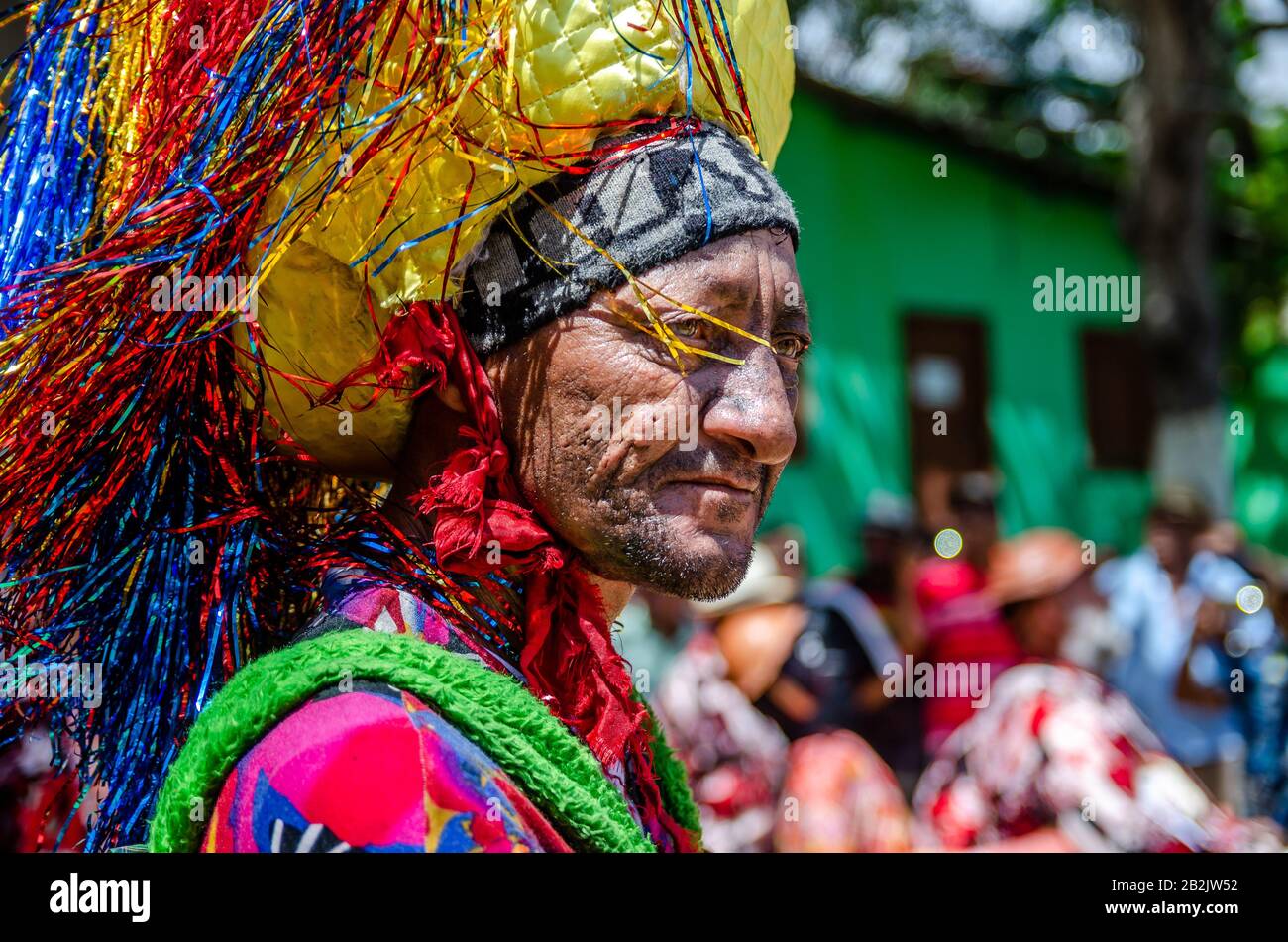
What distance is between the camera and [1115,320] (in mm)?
13492

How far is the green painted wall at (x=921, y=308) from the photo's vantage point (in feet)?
39.7

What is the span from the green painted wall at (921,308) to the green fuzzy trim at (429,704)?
32.2 feet

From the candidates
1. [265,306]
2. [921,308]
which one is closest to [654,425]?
[265,306]

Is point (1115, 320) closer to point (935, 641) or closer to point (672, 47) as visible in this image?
point (935, 641)

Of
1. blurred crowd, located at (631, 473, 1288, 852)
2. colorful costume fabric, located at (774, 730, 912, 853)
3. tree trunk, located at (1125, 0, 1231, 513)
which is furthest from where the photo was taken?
tree trunk, located at (1125, 0, 1231, 513)

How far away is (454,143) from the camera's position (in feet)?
6.47

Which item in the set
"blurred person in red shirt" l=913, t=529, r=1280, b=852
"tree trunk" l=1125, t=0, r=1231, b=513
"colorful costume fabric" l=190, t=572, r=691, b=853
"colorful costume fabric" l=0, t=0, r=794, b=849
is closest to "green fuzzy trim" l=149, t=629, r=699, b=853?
"colorful costume fabric" l=190, t=572, r=691, b=853

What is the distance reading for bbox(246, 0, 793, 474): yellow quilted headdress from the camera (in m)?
1.94

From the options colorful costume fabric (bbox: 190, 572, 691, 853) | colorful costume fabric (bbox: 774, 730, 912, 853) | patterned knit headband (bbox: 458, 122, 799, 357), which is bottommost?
colorful costume fabric (bbox: 774, 730, 912, 853)

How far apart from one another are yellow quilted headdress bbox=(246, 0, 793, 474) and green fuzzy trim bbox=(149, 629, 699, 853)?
48 centimetres

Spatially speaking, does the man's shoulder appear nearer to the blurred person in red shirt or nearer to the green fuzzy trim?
the green fuzzy trim

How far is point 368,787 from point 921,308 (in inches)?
451

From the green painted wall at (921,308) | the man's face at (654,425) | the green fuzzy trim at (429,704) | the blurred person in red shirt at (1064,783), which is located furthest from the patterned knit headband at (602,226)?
the green painted wall at (921,308)

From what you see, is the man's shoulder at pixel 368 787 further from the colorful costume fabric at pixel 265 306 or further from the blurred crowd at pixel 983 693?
the blurred crowd at pixel 983 693
